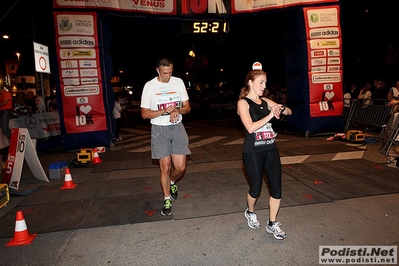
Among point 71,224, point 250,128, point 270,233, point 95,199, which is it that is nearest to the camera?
point 250,128

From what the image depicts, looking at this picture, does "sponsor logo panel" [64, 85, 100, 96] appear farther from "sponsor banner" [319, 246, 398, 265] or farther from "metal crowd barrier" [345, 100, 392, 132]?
"metal crowd barrier" [345, 100, 392, 132]

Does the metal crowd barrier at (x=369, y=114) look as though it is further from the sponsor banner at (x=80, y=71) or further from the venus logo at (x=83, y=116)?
the venus logo at (x=83, y=116)

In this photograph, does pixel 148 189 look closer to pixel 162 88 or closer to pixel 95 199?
pixel 95 199

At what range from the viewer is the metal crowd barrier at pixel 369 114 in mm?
9781

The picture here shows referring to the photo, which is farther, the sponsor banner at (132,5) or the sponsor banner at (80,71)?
the sponsor banner at (80,71)

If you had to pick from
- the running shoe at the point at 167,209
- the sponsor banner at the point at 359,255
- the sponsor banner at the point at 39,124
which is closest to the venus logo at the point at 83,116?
the sponsor banner at the point at 39,124

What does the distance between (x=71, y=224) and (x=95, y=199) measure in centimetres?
105

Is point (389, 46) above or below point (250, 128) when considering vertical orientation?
above

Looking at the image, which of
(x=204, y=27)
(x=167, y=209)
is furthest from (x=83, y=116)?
(x=167, y=209)

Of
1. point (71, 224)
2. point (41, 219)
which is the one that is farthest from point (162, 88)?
point (41, 219)

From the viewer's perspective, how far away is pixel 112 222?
14.4 ft

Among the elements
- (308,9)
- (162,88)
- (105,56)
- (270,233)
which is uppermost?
(308,9)

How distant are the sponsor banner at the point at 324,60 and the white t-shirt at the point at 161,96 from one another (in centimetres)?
750

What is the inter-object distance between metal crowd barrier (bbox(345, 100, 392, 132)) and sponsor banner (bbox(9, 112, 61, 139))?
1100cm
